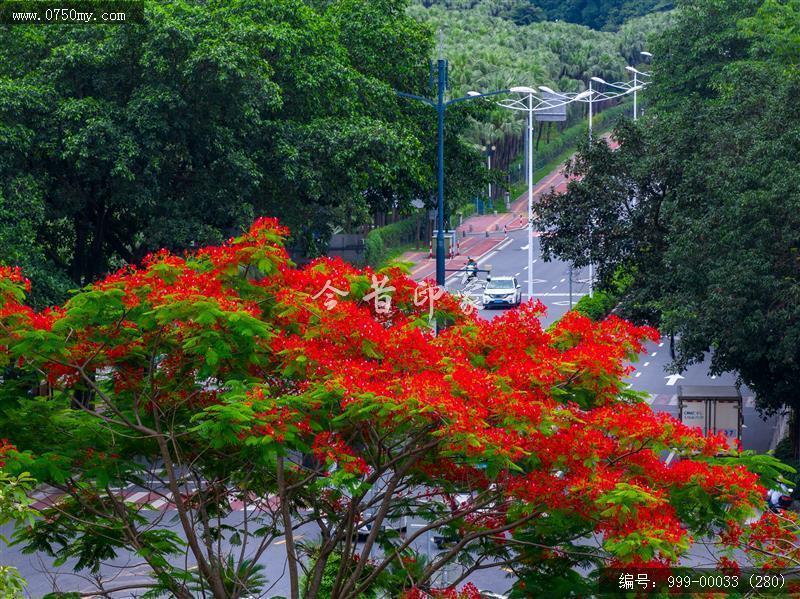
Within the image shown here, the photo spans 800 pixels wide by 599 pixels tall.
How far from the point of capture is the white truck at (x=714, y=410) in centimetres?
3469

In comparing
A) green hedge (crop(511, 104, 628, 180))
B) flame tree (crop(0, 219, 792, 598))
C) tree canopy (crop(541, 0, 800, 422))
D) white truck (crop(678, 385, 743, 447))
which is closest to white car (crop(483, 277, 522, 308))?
tree canopy (crop(541, 0, 800, 422))

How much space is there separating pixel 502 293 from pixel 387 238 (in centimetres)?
1769

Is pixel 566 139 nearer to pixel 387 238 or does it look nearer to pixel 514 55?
pixel 514 55

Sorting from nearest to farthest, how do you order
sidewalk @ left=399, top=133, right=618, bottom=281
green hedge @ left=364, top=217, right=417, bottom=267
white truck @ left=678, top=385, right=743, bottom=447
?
white truck @ left=678, top=385, right=743, bottom=447
green hedge @ left=364, top=217, right=417, bottom=267
sidewalk @ left=399, top=133, right=618, bottom=281

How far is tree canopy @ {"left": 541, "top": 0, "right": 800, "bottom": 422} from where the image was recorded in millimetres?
27828

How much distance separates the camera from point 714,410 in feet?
114

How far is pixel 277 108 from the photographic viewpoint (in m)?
31.5

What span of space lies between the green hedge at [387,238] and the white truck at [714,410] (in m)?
33.7

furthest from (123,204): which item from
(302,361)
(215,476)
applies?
(302,361)

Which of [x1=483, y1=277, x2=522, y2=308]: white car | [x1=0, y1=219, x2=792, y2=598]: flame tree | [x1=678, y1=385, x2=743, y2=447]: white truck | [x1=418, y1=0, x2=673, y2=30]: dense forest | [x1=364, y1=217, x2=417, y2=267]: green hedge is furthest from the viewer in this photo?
[x1=418, y1=0, x2=673, y2=30]: dense forest

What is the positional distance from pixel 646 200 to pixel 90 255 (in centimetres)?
1469

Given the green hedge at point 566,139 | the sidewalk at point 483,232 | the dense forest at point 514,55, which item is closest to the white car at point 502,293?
the sidewalk at point 483,232

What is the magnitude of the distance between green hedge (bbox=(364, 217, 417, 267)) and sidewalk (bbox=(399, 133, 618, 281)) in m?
1.51

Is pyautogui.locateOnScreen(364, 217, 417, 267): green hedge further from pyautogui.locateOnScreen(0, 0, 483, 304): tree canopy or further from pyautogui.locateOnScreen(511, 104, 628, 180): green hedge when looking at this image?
pyautogui.locateOnScreen(0, 0, 483, 304): tree canopy
